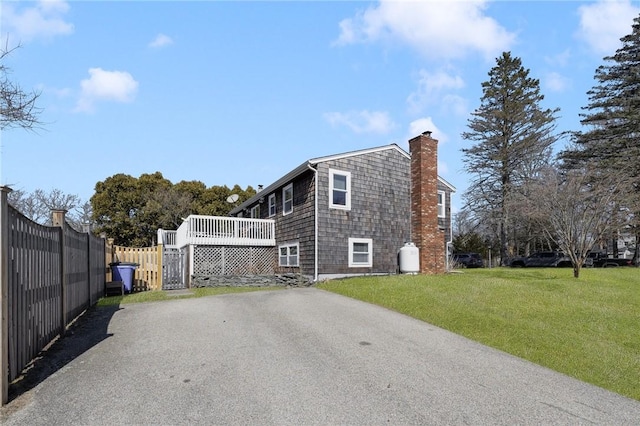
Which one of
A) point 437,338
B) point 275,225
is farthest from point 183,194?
point 437,338

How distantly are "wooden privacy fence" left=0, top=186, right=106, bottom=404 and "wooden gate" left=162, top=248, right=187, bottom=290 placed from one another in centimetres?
830

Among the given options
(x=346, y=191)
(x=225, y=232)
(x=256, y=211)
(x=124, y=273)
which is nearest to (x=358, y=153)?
(x=346, y=191)

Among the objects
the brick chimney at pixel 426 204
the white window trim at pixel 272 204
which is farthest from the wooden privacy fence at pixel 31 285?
the white window trim at pixel 272 204

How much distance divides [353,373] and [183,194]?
121ft

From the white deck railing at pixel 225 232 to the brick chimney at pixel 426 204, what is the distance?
7480mm

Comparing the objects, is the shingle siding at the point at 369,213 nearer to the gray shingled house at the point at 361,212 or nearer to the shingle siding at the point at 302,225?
the gray shingled house at the point at 361,212

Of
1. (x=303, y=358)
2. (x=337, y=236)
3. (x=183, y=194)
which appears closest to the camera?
(x=303, y=358)

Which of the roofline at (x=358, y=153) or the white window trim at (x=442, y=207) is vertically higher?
the roofline at (x=358, y=153)

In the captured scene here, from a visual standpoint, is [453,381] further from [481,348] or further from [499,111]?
[499,111]

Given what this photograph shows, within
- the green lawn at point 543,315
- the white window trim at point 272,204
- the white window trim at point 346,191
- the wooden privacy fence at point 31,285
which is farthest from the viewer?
the white window trim at point 272,204

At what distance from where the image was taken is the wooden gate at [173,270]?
17094 millimetres

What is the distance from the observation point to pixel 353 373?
17.8 ft

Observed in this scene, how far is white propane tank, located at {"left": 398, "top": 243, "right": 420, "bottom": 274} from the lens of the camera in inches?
689

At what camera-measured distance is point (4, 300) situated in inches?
168
